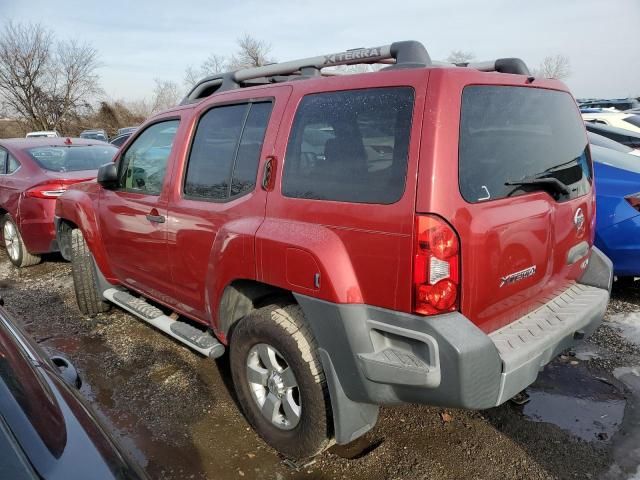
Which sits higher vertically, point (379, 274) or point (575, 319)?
point (379, 274)

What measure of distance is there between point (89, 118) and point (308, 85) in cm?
4102

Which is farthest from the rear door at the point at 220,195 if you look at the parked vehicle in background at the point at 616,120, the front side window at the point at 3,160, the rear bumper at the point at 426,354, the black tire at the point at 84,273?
the parked vehicle in background at the point at 616,120

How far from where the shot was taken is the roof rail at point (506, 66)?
2643 millimetres

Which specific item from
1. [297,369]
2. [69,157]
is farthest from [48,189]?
[297,369]

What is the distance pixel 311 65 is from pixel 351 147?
2.50 feet

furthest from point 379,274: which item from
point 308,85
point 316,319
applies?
point 308,85

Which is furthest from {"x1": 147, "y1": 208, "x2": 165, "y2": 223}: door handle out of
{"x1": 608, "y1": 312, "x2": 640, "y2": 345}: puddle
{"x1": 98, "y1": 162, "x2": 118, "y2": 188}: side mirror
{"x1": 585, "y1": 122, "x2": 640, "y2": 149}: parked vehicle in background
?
{"x1": 585, "y1": 122, "x2": 640, "y2": 149}: parked vehicle in background

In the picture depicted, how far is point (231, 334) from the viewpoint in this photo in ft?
9.53

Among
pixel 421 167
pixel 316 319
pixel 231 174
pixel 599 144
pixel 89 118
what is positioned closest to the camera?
pixel 421 167

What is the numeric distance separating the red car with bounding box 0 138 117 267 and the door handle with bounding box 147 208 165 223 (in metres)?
3.13

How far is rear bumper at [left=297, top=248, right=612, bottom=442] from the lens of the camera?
1939mm

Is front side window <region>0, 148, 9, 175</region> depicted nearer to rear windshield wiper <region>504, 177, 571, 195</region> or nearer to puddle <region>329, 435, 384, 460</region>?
puddle <region>329, 435, 384, 460</region>

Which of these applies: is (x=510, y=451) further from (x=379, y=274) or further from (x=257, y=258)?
(x=257, y=258)

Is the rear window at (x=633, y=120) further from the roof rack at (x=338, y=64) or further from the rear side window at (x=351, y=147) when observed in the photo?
the rear side window at (x=351, y=147)
